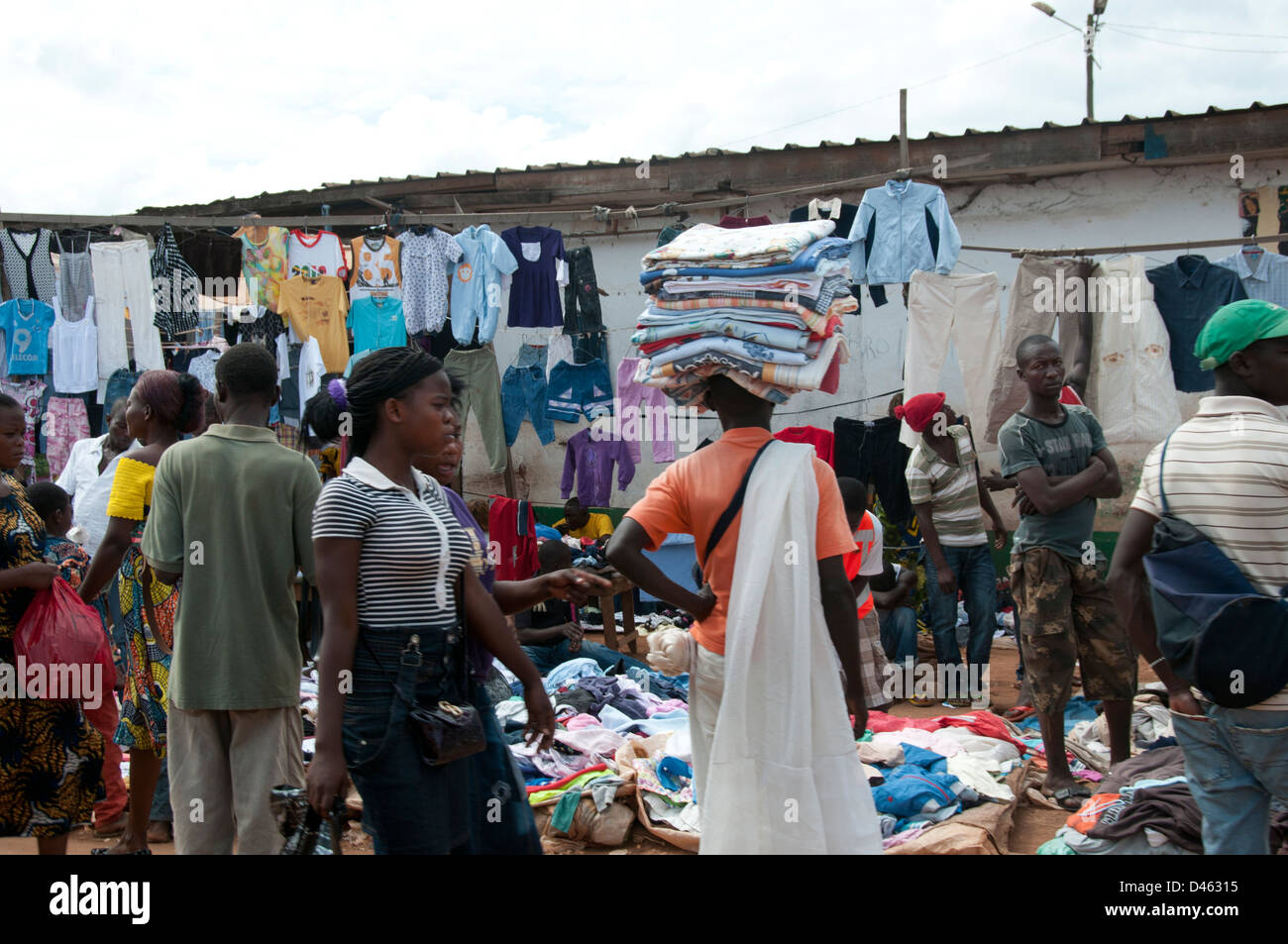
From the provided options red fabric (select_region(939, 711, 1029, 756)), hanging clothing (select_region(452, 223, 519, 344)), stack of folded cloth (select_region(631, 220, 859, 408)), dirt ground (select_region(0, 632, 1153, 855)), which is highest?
hanging clothing (select_region(452, 223, 519, 344))

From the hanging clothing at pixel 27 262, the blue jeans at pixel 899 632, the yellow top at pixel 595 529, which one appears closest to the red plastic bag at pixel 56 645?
the blue jeans at pixel 899 632

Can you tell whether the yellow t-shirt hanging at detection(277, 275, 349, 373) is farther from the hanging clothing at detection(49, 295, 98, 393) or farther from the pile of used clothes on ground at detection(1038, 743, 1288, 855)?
the pile of used clothes on ground at detection(1038, 743, 1288, 855)

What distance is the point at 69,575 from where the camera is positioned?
4.84 m

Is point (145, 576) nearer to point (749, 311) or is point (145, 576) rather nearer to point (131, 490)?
point (131, 490)

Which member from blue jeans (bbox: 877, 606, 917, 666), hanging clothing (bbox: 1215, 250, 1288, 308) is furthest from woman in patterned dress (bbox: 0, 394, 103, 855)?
hanging clothing (bbox: 1215, 250, 1288, 308)

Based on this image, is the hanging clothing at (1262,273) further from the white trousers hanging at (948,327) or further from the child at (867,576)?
the child at (867,576)

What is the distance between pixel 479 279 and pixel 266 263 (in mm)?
1890

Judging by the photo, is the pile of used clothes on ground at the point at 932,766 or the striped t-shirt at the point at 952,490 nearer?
the pile of used clothes on ground at the point at 932,766

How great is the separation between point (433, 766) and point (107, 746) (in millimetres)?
3698

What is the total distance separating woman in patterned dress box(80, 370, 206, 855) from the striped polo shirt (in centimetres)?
358

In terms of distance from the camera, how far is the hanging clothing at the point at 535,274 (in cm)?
986

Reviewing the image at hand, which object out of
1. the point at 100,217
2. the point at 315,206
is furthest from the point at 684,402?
the point at 315,206

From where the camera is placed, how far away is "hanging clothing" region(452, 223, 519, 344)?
31.7ft

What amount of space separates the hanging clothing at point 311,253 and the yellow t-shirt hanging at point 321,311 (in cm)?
6
